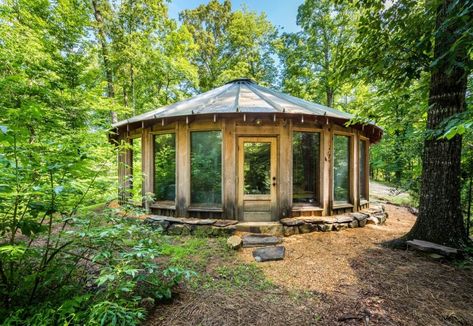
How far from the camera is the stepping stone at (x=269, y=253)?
12.1ft

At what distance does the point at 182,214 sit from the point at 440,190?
16.7 feet

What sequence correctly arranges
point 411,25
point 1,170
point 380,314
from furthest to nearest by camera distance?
point 411,25, point 380,314, point 1,170

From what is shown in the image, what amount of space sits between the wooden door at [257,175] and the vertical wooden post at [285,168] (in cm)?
16

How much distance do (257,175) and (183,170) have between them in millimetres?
1856

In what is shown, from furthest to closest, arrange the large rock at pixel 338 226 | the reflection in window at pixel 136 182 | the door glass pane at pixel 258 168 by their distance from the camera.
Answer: the door glass pane at pixel 258 168
the large rock at pixel 338 226
the reflection in window at pixel 136 182

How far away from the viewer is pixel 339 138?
5.96 metres

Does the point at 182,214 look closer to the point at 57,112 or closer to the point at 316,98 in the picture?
the point at 57,112

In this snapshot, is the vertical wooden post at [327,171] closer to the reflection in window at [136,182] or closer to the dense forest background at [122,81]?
the dense forest background at [122,81]

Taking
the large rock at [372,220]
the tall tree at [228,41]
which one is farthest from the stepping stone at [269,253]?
the tall tree at [228,41]

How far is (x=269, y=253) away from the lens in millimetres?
3799

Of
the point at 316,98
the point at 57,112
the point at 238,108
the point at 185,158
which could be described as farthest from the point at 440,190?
the point at 316,98

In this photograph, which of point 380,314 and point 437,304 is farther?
point 437,304

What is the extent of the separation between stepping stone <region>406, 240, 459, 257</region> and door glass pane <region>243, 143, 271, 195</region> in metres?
2.90

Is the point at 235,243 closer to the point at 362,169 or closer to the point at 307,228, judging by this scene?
the point at 307,228
